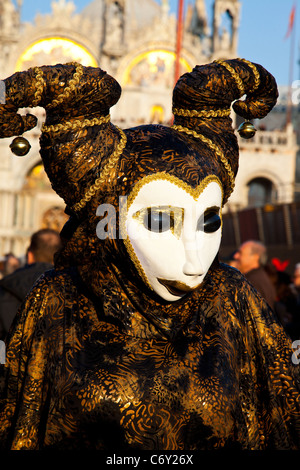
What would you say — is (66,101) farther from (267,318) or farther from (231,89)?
(267,318)

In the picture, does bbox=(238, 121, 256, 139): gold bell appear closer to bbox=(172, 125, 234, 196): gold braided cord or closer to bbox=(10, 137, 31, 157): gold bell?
bbox=(172, 125, 234, 196): gold braided cord

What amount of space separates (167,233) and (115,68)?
74.1 ft

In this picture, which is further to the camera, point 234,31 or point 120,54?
point 234,31

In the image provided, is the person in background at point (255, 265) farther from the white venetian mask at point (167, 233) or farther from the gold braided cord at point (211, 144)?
the white venetian mask at point (167, 233)

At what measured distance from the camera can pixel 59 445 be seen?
5.39ft

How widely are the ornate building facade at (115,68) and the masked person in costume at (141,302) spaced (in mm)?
20249

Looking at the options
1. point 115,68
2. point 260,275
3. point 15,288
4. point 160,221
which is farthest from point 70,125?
point 115,68

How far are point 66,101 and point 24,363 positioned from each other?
76cm

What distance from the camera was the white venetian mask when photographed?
64.3 inches

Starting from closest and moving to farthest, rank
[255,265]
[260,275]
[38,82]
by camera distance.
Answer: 1. [38,82]
2. [260,275]
3. [255,265]

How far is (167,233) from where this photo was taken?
164 cm

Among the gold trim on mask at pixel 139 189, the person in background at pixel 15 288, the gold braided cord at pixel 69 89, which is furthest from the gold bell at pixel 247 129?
the person in background at pixel 15 288

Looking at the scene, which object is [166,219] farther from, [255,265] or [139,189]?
[255,265]
